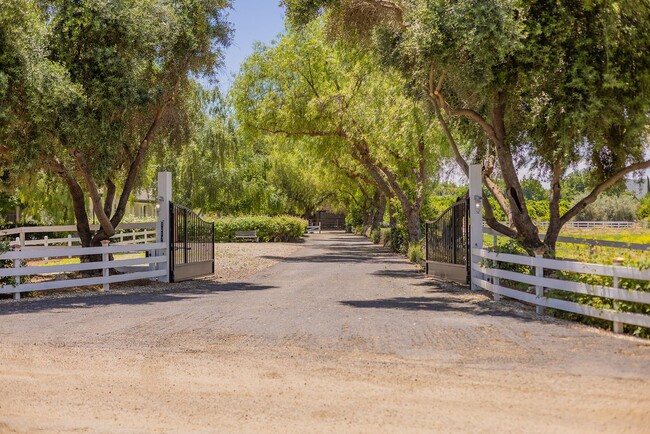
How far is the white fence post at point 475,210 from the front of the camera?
16.1 meters

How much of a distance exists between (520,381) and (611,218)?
86.6 metres

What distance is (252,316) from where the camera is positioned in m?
11.2

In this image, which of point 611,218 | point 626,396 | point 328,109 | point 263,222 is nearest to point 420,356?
point 626,396

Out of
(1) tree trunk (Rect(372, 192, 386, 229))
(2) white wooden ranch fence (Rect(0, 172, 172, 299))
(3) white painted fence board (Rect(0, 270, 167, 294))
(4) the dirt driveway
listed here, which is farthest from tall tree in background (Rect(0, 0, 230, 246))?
(1) tree trunk (Rect(372, 192, 386, 229))

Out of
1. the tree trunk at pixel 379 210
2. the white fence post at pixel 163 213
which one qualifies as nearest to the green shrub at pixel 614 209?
the tree trunk at pixel 379 210

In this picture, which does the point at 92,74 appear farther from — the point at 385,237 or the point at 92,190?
the point at 385,237

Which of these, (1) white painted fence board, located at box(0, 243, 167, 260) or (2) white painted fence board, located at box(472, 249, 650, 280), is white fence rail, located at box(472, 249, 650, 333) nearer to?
(2) white painted fence board, located at box(472, 249, 650, 280)

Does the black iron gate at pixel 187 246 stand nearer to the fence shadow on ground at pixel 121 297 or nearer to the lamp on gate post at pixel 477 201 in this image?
the fence shadow on ground at pixel 121 297

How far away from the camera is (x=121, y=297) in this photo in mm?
14906

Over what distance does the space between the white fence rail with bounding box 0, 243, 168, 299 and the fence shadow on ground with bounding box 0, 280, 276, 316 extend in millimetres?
283

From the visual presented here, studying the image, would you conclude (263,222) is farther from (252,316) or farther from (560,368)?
(560,368)

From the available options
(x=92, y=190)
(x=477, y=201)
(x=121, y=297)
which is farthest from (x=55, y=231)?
(x=477, y=201)

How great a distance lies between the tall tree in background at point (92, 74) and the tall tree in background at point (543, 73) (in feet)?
18.3

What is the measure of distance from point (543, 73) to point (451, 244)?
19.9ft
